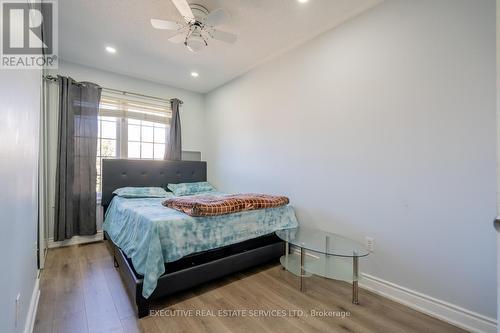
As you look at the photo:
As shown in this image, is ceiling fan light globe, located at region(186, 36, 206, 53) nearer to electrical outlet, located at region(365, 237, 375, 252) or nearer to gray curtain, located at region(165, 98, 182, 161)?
gray curtain, located at region(165, 98, 182, 161)

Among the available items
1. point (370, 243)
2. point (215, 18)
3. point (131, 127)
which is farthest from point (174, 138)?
point (370, 243)

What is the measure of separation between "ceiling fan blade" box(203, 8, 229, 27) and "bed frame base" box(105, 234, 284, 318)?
2.14 m

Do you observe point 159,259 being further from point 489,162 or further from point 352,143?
point 489,162

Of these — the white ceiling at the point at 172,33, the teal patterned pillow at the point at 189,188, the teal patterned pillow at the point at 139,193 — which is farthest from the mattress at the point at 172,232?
the white ceiling at the point at 172,33

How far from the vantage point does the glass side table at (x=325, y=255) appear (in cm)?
200

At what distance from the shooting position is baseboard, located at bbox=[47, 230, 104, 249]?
3197 millimetres

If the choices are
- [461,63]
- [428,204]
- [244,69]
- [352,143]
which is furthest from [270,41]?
[428,204]

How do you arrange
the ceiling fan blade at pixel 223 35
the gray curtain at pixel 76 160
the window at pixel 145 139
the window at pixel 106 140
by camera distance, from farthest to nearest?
the window at pixel 145 139 → the window at pixel 106 140 → the gray curtain at pixel 76 160 → the ceiling fan blade at pixel 223 35

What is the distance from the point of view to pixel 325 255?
224 centimetres

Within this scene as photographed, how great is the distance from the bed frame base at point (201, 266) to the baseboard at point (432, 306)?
102 cm

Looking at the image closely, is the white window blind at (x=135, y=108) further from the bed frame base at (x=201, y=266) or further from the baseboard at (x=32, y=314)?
the baseboard at (x=32, y=314)

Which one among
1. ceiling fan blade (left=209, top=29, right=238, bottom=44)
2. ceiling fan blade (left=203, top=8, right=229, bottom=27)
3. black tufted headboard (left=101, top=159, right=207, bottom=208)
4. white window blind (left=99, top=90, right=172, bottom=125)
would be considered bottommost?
black tufted headboard (left=101, top=159, right=207, bottom=208)

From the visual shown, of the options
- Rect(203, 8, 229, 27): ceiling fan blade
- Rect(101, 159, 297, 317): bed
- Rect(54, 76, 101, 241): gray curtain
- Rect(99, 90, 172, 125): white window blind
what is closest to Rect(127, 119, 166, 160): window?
Rect(99, 90, 172, 125): white window blind

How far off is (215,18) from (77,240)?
11.6 ft
